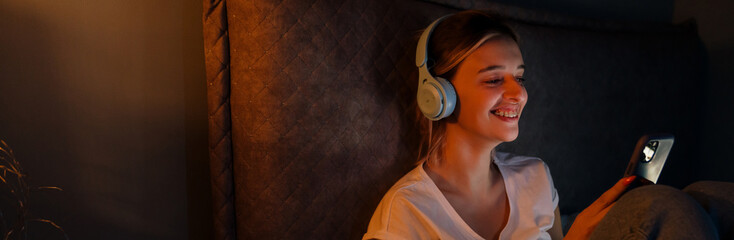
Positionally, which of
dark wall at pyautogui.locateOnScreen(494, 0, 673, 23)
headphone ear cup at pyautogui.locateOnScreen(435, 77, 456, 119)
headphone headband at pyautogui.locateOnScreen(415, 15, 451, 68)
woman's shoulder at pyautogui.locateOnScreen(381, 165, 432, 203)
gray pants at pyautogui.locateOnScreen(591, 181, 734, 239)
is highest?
dark wall at pyautogui.locateOnScreen(494, 0, 673, 23)

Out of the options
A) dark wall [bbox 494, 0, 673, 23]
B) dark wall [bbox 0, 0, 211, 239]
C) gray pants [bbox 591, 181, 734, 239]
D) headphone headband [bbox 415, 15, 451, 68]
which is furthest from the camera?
dark wall [bbox 494, 0, 673, 23]

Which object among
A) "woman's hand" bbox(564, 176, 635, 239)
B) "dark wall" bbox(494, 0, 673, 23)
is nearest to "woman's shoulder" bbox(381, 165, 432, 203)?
"woman's hand" bbox(564, 176, 635, 239)

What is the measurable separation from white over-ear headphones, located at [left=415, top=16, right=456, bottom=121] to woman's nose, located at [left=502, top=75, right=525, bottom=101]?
12 cm

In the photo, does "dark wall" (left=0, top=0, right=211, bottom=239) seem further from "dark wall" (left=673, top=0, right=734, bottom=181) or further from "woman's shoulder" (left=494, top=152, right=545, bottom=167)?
"dark wall" (left=673, top=0, right=734, bottom=181)

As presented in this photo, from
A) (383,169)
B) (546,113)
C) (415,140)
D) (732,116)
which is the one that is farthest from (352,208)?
(732,116)

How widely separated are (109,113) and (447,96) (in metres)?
0.77

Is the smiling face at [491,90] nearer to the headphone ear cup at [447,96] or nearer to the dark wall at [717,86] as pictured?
the headphone ear cup at [447,96]

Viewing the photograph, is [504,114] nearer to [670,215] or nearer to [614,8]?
[670,215]

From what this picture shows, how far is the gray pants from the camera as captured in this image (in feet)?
2.45

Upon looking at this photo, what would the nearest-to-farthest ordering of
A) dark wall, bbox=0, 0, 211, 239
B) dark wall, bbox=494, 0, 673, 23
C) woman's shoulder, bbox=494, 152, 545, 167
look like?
dark wall, bbox=0, 0, 211, 239 → woman's shoulder, bbox=494, 152, 545, 167 → dark wall, bbox=494, 0, 673, 23

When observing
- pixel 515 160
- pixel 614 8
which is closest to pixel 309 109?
pixel 515 160

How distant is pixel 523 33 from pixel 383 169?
0.67 meters

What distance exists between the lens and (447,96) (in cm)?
96

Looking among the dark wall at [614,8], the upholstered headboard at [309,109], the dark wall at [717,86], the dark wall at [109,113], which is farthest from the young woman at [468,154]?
the dark wall at [717,86]
